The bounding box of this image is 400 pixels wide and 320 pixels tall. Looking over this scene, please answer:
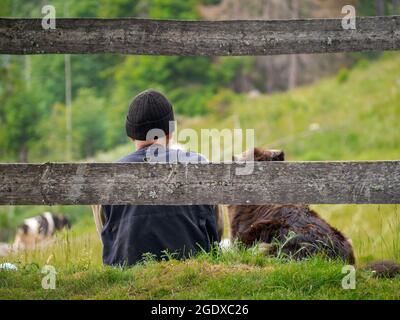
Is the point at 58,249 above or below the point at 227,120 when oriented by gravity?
below

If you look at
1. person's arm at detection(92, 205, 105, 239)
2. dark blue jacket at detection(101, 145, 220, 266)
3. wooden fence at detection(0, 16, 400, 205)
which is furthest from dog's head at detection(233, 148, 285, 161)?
wooden fence at detection(0, 16, 400, 205)

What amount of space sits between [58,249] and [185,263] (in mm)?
1645

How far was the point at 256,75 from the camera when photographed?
48.2 m

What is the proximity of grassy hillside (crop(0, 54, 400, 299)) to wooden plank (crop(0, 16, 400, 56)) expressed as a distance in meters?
1.18

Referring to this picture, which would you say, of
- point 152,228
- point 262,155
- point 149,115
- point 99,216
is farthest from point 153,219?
point 262,155

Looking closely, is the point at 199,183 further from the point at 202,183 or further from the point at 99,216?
the point at 99,216

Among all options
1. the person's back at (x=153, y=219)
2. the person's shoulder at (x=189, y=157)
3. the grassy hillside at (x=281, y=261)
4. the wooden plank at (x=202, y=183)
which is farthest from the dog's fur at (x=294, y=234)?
the person's shoulder at (x=189, y=157)

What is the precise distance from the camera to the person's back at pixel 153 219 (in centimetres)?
462

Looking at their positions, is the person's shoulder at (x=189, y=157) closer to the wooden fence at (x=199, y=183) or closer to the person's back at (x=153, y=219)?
the person's back at (x=153, y=219)

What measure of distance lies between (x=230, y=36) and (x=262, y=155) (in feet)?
6.29

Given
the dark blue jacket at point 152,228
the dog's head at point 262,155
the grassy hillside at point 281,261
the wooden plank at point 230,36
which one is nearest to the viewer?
the grassy hillside at point 281,261

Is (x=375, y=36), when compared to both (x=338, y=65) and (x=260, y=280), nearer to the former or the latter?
(x=260, y=280)

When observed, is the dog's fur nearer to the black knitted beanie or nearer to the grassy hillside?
the grassy hillside
